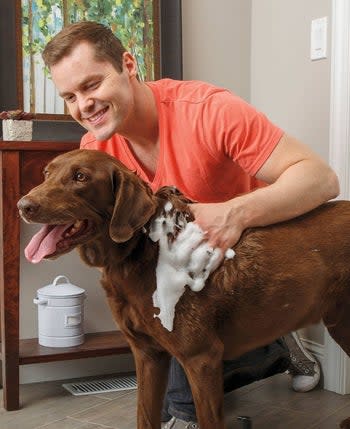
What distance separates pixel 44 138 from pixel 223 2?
0.96 metres

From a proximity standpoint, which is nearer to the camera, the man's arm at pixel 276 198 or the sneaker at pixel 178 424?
the man's arm at pixel 276 198

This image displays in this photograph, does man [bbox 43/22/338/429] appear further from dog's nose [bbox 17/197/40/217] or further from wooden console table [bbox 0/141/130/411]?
dog's nose [bbox 17/197/40/217]

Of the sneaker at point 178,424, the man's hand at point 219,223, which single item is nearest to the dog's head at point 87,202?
the man's hand at point 219,223

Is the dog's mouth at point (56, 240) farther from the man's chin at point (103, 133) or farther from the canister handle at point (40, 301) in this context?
the canister handle at point (40, 301)

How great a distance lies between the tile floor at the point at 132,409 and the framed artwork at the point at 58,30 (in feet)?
3.28

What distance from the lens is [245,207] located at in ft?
4.96

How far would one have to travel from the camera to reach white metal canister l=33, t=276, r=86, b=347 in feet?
7.51

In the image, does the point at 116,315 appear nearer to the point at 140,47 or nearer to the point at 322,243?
the point at 322,243

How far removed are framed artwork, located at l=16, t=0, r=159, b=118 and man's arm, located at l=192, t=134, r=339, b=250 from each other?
1007 mm

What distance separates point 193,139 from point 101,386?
1129 millimetres

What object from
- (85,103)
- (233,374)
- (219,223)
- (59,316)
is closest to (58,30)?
(85,103)

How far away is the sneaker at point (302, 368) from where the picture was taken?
7.59ft

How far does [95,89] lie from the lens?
1.65m

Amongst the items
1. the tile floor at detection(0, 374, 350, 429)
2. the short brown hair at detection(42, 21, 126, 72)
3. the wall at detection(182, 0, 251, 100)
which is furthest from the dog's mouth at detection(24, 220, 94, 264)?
the wall at detection(182, 0, 251, 100)
